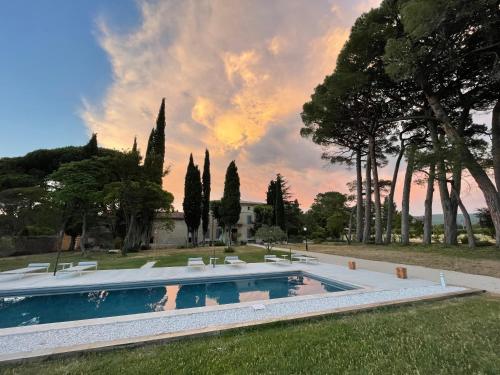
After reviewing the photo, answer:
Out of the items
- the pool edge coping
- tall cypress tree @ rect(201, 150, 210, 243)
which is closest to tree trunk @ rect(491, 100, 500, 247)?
the pool edge coping

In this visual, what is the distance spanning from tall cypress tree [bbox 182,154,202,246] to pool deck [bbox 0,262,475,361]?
20.8m

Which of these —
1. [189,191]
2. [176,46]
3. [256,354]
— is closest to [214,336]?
[256,354]

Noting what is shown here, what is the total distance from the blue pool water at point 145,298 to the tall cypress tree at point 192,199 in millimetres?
20590

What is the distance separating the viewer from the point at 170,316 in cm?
494

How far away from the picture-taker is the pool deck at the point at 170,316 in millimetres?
3773

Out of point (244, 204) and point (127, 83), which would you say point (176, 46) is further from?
point (244, 204)

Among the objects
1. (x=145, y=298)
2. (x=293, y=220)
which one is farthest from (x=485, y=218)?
(x=145, y=298)

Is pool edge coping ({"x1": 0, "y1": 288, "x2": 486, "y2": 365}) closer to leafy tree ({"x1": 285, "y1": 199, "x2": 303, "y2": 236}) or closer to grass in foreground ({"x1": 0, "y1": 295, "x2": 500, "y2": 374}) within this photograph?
grass in foreground ({"x1": 0, "y1": 295, "x2": 500, "y2": 374})

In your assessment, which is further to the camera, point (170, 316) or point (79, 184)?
point (79, 184)

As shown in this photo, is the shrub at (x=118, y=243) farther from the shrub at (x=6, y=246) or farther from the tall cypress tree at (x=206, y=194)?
the tall cypress tree at (x=206, y=194)

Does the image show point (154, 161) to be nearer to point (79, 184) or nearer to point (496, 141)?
point (79, 184)

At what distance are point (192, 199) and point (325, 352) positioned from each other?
27.9 meters

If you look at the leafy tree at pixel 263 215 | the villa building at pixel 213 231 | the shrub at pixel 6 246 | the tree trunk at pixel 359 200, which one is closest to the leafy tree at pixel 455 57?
the tree trunk at pixel 359 200

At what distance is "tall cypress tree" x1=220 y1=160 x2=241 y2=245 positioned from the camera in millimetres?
30453
